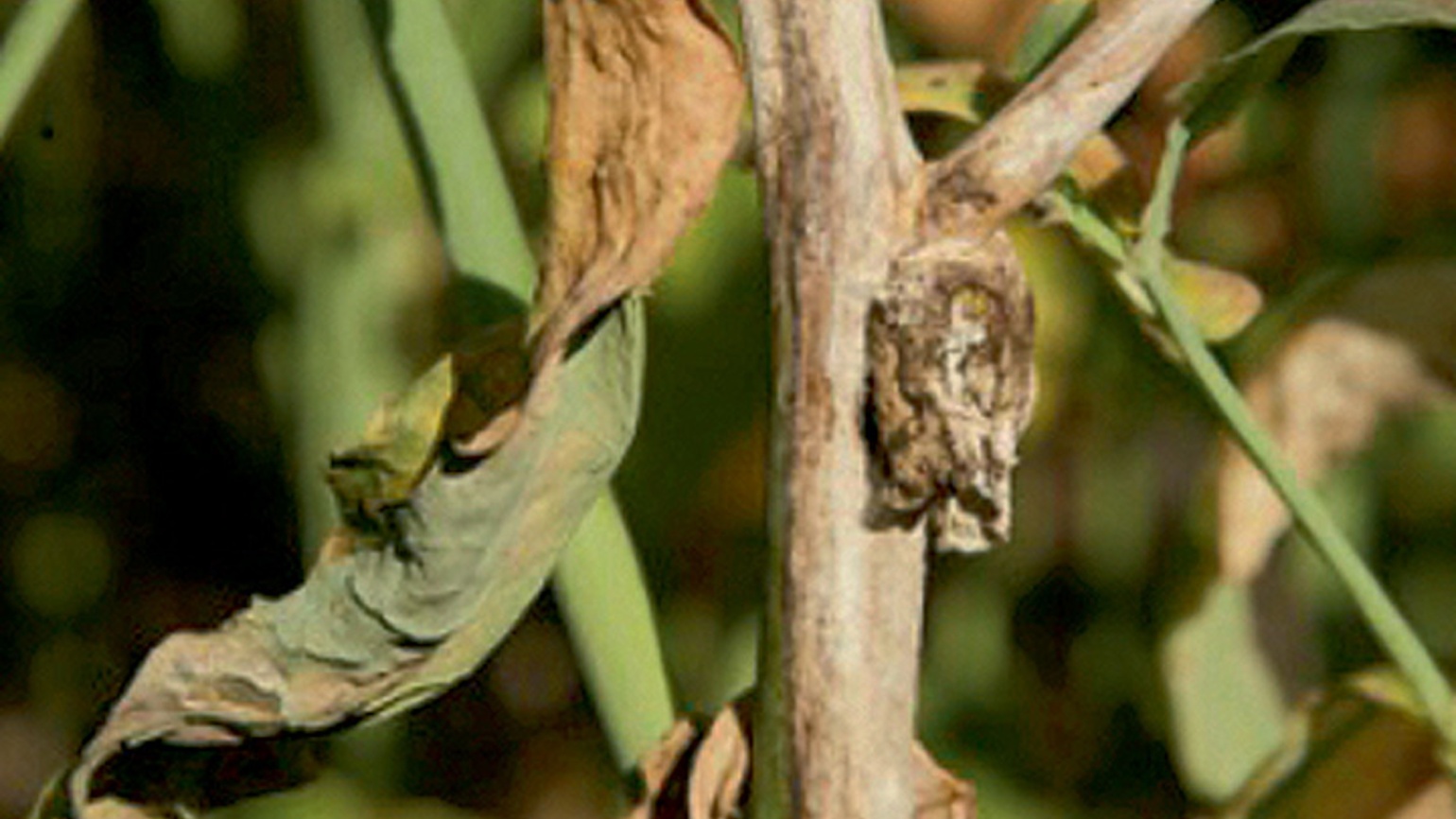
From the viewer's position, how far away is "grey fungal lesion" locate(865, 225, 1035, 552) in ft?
1.84

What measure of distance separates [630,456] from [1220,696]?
203mm

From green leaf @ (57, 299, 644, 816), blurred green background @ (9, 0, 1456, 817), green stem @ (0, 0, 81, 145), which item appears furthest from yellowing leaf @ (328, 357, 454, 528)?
blurred green background @ (9, 0, 1456, 817)

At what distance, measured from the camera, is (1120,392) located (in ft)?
3.17

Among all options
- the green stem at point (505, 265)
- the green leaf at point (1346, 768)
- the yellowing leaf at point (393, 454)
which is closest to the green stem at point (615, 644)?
the green stem at point (505, 265)

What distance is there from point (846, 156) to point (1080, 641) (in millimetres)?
424

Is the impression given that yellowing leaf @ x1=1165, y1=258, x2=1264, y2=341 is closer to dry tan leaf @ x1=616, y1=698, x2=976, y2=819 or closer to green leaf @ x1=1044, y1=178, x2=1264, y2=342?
green leaf @ x1=1044, y1=178, x2=1264, y2=342

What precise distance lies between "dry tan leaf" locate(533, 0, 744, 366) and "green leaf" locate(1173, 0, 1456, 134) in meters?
0.13

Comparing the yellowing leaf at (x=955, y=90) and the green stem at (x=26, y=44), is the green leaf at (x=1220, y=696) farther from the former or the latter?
the green stem at (x=26, y=44)

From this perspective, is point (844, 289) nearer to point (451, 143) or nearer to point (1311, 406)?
point (451, 143)

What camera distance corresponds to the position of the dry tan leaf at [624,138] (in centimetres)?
60

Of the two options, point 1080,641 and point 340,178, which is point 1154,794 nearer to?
point 1080,641

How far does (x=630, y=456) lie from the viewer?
0.95 metres

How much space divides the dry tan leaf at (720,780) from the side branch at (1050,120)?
0.40ft

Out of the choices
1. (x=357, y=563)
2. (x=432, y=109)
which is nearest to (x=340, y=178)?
(x=432, y=109)
